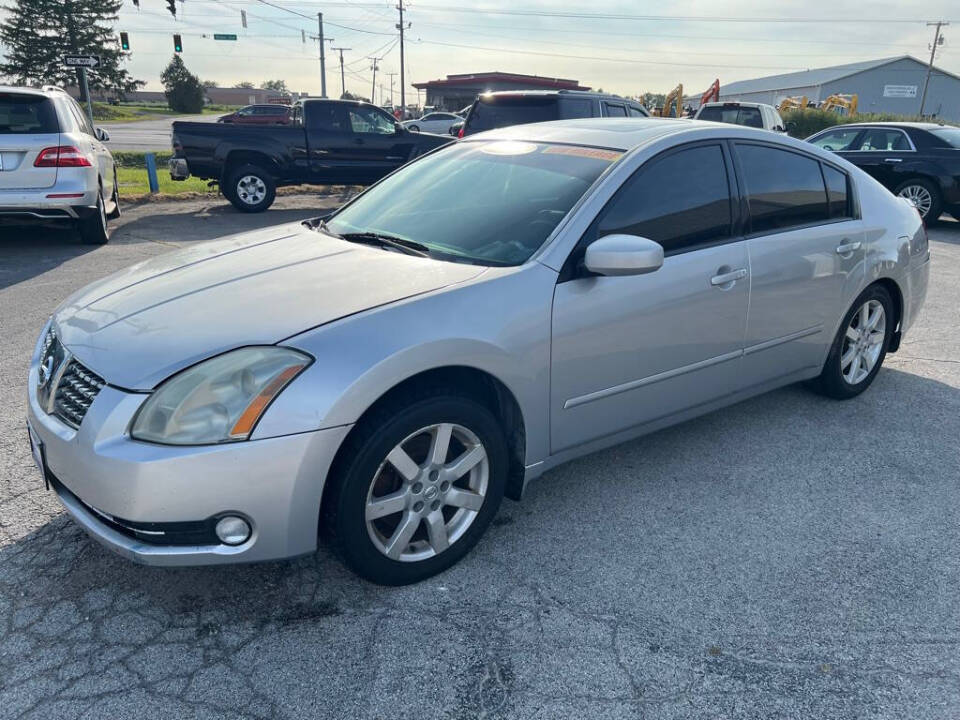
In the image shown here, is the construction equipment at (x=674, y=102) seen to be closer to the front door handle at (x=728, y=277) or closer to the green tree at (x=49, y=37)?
the front door handle at (x=728, y=277)

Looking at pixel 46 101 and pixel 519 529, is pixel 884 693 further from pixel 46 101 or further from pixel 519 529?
pixel 46 101

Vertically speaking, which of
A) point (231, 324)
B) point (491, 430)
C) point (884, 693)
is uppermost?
point (231, 324)

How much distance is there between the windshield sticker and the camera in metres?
3.30

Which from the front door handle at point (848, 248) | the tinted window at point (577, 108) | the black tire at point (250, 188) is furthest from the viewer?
the black tire at point (250, 188)

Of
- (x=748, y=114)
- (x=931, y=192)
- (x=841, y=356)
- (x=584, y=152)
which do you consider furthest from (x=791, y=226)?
(x=748, y=114)

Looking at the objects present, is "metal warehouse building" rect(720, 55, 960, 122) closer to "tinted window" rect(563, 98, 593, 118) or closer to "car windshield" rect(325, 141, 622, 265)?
"tinted window" rect(563, 98, 593, 118)

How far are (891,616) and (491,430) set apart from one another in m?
1.56

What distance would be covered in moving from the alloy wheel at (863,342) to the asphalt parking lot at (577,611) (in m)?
0.76

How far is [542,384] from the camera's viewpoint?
2.87 m

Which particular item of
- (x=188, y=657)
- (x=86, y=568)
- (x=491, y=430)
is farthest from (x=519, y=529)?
(x=86, y=568)

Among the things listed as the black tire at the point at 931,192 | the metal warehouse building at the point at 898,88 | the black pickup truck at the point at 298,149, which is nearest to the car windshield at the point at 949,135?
the black tire at the point at 931,192

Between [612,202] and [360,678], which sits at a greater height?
[612,202]

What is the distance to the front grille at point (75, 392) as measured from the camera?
7.97 ft

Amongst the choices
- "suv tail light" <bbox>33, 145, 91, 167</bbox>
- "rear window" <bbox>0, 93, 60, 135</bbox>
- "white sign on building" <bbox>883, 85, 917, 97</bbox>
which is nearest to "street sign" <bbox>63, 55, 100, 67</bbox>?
"rear window" <bbox>0, 93, 60, 135</bbox>
